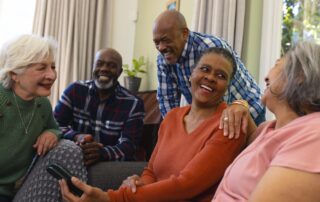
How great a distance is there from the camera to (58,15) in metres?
4.12

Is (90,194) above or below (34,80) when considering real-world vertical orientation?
below

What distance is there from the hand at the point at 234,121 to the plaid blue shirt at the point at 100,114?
0.97m

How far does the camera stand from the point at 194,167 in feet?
4.42

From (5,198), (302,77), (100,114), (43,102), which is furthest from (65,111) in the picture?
(302,77)

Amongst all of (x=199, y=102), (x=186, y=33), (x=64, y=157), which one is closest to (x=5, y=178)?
(x=64, y=157)

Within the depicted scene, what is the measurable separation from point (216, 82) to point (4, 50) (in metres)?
0.93

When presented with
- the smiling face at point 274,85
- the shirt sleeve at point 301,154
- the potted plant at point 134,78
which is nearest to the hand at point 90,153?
the smiling face at point 274,85

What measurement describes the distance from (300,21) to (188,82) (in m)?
0.88

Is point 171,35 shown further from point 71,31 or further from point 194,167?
point 71,31

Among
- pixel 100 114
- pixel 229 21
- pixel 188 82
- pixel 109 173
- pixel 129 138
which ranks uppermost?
pixel 229 21

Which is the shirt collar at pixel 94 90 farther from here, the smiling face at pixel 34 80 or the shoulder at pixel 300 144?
the shoulder at pixel 300 144

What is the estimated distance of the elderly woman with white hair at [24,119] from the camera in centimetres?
170

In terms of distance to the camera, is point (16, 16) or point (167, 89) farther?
point (16, 16)

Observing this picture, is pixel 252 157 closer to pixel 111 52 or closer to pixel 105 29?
pixel 111 52
